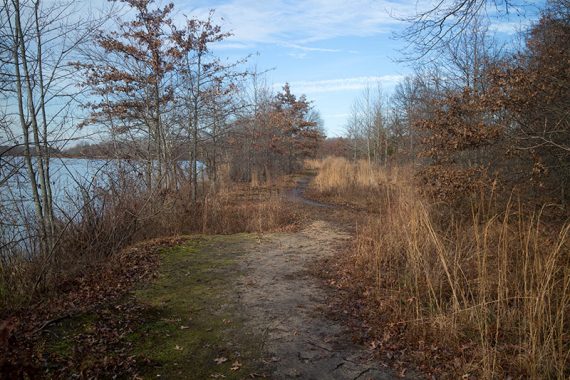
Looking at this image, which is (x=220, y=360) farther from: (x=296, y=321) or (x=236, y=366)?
(x=296, y=321)

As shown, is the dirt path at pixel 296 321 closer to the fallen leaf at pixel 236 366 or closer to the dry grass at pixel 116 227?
the fallen leaf at pixel 236 366

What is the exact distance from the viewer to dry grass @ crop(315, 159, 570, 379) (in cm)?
321

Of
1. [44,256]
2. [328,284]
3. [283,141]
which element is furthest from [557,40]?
[283,141]

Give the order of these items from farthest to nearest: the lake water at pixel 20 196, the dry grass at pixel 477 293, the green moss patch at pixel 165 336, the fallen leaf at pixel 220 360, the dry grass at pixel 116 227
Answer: the dry grass at pixel 116 227
the lake water at pixel 20 196
the fallen leaf at pixel 220 360
the green moss patch at pixel 165 336
the dry grass at pixel 477 293

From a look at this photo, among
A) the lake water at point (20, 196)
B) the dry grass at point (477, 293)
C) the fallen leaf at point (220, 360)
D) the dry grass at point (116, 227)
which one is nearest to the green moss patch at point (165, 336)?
the fallen leaf at point (220, 360)

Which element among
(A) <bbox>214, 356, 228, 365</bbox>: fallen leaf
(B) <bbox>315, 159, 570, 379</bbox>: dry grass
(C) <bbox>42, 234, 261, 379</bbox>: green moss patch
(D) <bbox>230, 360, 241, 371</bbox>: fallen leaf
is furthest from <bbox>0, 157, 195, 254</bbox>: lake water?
(B) <bbox>315, 159, 570, 379</bbox>: dry grass

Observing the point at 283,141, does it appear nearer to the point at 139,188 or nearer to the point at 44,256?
the point at 139,188

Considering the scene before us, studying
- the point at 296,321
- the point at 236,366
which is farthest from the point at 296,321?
the point at 236,366

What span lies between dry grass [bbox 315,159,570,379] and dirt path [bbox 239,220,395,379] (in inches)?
21.4

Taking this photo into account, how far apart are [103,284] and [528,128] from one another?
7.12 metres

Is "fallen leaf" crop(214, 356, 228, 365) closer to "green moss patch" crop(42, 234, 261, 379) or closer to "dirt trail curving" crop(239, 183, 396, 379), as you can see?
"green moss patch" crop(42, 234, 261, 379)

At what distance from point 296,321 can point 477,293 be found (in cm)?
201

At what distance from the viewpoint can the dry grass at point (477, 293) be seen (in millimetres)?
3205

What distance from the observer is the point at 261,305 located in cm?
480
